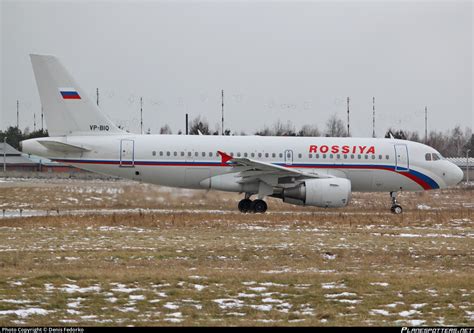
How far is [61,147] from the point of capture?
29078 mm

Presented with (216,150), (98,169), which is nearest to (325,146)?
(216,150)

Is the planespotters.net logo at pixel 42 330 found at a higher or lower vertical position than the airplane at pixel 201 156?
lower

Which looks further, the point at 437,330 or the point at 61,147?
the point at 61,147

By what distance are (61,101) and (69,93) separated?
445 millimetres

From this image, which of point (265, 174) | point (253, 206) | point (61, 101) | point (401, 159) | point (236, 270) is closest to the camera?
point (236, 270)

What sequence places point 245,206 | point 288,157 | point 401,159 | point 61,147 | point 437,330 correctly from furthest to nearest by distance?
point 401,159 → point 288,157 → point 245,206 → point 61,147 → point 437,330

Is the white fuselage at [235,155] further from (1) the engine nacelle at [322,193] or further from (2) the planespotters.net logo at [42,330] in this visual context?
(2) the planespotters.net logo at [42,330]

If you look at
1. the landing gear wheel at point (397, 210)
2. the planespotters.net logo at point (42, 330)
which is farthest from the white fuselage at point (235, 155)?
the planespotters.net logo at point (42, 330)

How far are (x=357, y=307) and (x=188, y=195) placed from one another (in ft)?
68.9

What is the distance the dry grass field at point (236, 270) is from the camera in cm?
970

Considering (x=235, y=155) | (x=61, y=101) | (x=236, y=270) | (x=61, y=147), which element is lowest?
(x=236, y=270)

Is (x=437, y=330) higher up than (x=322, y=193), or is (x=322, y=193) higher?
(x=322, y=193)

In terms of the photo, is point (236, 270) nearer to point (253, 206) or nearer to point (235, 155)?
point (253, 206)

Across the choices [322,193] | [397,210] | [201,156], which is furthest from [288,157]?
[397,210]
